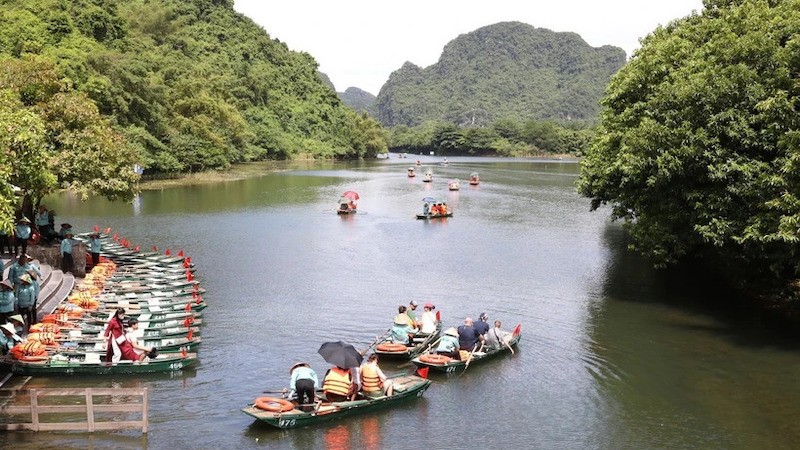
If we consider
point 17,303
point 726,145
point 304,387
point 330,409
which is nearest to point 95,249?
point 17,303

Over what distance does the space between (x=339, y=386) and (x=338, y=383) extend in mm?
81

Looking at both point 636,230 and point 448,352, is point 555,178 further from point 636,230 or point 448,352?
point 448,352

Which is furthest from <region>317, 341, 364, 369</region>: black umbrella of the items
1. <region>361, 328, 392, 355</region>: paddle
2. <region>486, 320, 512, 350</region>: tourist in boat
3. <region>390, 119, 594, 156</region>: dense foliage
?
<region>390, 119, 594, 156</region>: dense foliage

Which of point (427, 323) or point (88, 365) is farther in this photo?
point (427, 323)

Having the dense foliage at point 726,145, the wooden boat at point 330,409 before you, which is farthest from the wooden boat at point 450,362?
the dense foliage at point 726,145

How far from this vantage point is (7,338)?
18984mm

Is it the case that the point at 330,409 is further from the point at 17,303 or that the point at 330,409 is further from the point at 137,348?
the point at 17,303

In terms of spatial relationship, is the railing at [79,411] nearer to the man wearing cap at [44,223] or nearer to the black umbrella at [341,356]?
the black umbrella at [341,356]

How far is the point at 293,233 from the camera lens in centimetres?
4688

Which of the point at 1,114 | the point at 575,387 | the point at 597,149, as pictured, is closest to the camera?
the point at 1,114

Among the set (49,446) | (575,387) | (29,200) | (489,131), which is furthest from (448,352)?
(489,131)

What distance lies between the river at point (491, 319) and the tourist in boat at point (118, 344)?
27.1 inches

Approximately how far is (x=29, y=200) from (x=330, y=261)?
49.4 ft

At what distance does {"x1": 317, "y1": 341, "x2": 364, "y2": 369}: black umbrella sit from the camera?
17.3 metres
